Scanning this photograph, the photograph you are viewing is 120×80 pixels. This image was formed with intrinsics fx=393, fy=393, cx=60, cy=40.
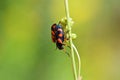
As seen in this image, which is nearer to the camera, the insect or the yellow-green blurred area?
the insect

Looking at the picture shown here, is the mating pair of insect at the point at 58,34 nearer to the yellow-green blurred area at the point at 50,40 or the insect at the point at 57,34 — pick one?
the insect at the point at 57,34

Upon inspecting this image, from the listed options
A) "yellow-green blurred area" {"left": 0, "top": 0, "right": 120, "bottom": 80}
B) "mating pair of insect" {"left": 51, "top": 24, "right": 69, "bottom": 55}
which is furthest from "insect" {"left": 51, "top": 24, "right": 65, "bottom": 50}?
"yellow-green blurred area" {"left": 0, "top": 0, "right": 120, "bottom": 80}

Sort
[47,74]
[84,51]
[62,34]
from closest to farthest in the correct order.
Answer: [62,34]
[47,74]
[84,51]

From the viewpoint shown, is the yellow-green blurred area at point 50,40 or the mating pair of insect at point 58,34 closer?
the mating pair of insect at point 58,34

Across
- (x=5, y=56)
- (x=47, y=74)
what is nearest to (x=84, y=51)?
(x=47, y=74)

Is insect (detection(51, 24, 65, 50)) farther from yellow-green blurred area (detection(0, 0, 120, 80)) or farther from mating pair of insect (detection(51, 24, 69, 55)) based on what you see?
yellow-green blurred area (detection(0, 0, 120, 80))

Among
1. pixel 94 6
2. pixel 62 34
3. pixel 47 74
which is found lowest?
pixel 47 74

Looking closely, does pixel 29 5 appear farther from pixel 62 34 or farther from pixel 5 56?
pixel 62 34

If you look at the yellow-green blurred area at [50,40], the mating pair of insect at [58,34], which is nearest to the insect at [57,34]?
the mating pair of insect at [58,34]
